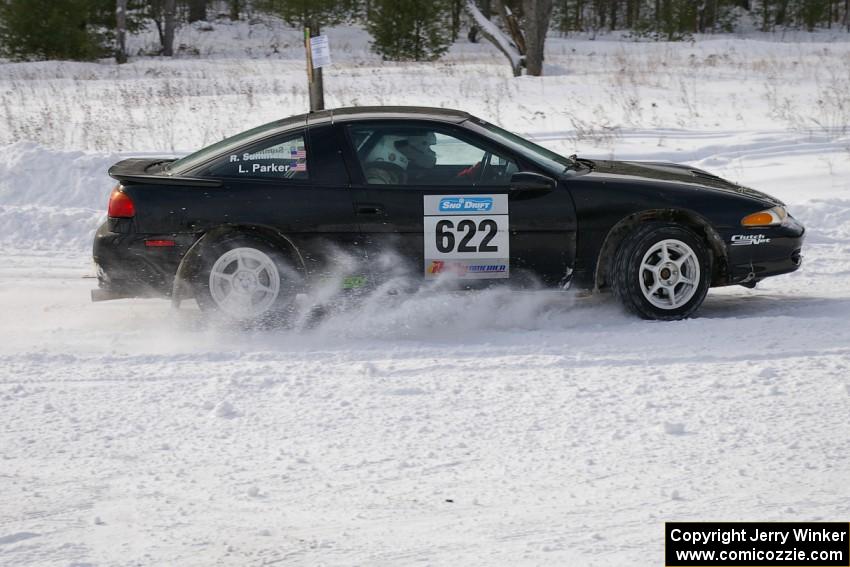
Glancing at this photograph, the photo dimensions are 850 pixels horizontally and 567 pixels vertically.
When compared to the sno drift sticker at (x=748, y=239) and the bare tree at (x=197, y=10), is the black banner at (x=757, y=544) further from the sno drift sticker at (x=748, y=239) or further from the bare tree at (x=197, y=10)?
the bare tree at (x=197, y=10)

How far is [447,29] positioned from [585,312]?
141 ft

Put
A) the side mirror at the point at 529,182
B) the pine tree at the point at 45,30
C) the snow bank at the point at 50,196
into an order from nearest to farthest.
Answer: the side mirror at the point at 529,182 → the snow bank at the point at 50,196 → the pine tree at the point at 45,30

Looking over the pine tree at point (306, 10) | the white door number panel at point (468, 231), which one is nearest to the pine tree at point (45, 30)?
the pine tree at point (306, 10)

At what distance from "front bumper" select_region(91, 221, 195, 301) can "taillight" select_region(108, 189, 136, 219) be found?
0.12m

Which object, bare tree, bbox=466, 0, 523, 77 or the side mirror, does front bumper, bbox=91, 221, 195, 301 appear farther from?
bare tree, bbox=466, 0, 523, 77

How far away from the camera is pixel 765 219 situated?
6.77 m

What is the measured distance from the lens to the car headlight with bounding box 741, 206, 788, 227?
22.1ft

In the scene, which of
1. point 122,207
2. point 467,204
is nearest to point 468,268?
point 467,204

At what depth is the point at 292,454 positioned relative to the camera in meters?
4.63

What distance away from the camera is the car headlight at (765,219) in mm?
6730

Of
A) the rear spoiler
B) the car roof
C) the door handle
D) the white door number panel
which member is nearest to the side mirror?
the white door number panel

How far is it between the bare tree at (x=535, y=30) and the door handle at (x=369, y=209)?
18.0 metres

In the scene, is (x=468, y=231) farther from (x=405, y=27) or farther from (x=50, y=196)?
(x=405, y=27)

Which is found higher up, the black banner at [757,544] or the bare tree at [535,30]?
the bare tree at [535,30]
